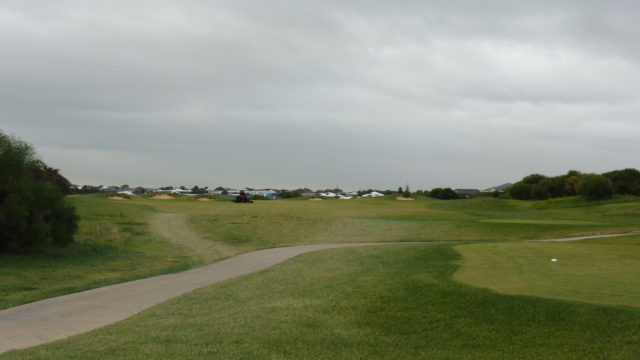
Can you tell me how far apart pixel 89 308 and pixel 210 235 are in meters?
21.2

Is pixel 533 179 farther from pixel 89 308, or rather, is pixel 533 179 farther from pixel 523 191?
pixel 89 308

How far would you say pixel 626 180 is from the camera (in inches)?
2813

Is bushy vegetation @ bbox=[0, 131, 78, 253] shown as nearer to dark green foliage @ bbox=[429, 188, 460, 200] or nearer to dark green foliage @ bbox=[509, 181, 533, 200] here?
dark green foliage @ bbox=[509, 181, 533, 200]

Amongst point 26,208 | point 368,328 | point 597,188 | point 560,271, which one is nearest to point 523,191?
point 597,188

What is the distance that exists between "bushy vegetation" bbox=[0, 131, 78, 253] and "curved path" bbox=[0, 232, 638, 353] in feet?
22.6

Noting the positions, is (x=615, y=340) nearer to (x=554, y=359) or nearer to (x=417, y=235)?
(x=554, y=359)

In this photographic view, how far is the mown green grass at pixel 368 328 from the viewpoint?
806 centimetres

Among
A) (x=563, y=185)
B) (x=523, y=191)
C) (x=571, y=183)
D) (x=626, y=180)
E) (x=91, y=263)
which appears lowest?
(x=91, y=263)

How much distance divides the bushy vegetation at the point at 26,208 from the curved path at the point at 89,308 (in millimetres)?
6888

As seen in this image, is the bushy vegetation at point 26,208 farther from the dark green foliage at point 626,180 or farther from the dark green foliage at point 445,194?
the dark green foliage at point 445,194

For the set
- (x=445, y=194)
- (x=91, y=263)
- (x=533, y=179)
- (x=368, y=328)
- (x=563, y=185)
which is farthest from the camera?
(x=445, y=194)

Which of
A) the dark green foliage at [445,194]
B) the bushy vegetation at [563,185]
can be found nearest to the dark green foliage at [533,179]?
the bushy vegetation at [563,185]

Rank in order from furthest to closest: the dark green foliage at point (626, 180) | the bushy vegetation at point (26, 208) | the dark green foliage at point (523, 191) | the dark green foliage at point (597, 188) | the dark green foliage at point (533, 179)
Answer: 1. the dark green foliage at point (533, 179)
2. the dark green foliage at point (523, 191)
3. the dark green foliage at point (626, 180)
4. the dark green foliage at point (597, 188)
5. the bushy vegetation at point (26, 208)

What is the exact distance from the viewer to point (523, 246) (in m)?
20.0
